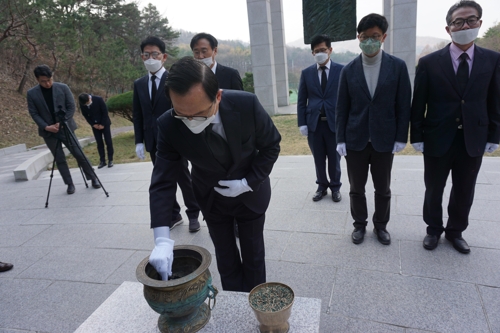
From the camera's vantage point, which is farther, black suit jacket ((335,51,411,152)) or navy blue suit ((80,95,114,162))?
navy blue suit ((80,95,114,162))

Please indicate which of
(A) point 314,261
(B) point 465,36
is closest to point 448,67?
(B) point 465,36

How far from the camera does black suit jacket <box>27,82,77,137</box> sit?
199 inches

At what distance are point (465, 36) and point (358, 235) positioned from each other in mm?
1786

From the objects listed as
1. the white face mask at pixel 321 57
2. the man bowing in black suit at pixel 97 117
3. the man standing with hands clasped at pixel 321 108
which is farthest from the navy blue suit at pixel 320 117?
the man bowing in black suit at pixel 97 117

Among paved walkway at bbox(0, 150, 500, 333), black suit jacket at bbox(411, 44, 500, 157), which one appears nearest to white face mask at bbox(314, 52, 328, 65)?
black suit jacket at bbox(411, 44, 500, 157)

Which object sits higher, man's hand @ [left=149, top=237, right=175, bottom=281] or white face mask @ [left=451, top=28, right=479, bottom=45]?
white face mask @ [left=451, top=28, right=479, bottom=45]

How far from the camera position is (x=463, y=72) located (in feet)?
8.28

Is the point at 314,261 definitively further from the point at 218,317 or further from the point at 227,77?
the point at 227,77

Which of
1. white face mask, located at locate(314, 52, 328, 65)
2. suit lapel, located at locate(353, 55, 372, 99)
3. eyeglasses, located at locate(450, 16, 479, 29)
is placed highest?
eyeglasses, located at locate(450, 16, 479, 29)

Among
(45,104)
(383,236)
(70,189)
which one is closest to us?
(383,236)

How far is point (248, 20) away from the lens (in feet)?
37.1

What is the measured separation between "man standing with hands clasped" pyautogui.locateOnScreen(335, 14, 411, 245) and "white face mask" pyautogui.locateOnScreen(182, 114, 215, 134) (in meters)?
1.67

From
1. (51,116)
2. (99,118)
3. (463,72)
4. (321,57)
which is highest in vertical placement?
(321,57)

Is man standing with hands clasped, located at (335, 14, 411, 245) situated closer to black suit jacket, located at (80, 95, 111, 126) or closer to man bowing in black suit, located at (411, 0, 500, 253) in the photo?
man bowing in black suit, located at (411, 0, 500, 253)
